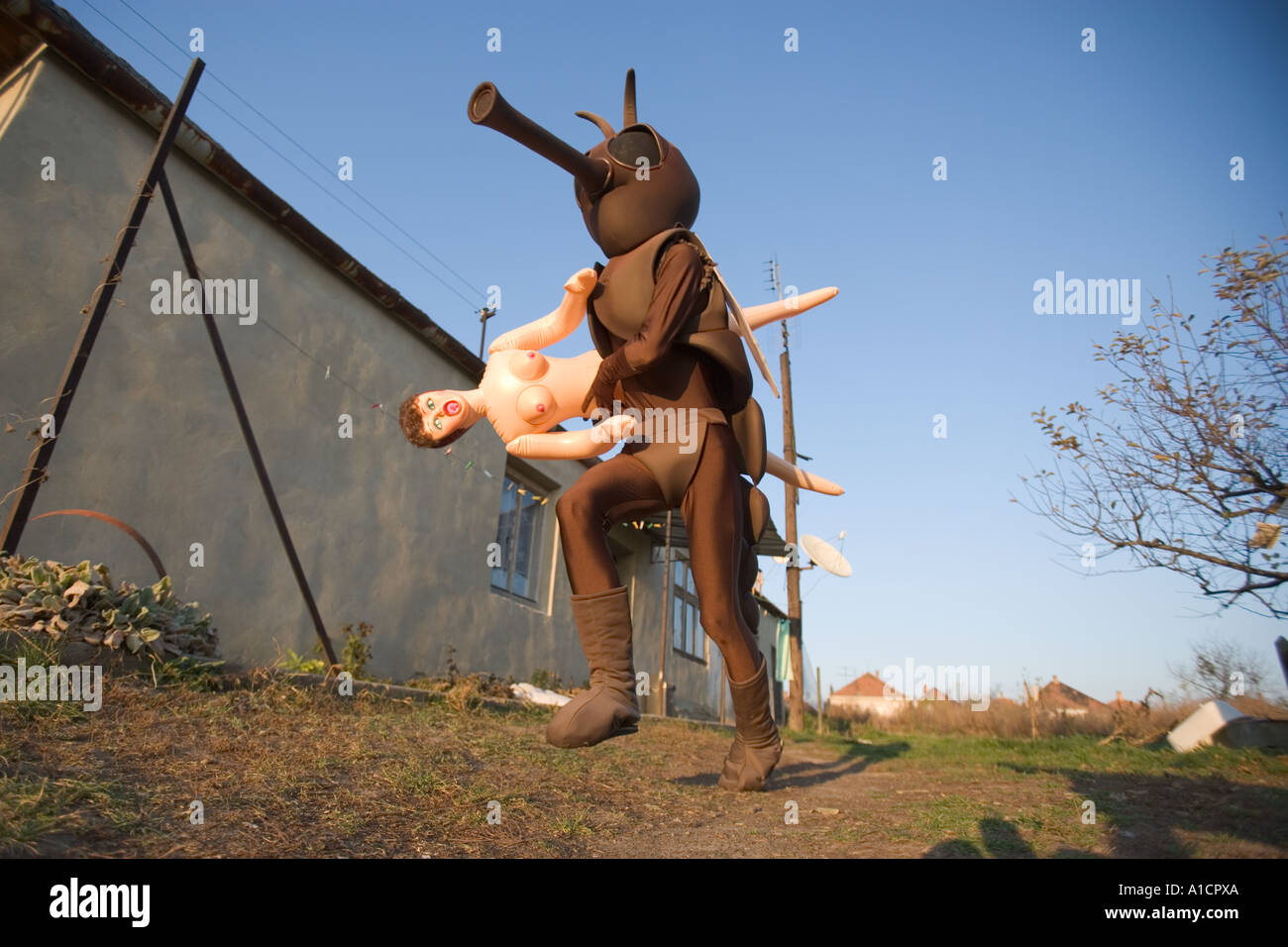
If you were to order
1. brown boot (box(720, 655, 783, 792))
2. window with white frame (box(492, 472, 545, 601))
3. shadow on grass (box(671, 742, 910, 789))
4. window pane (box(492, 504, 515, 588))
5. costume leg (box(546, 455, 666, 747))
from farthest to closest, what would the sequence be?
window with white frame (box(492, 472, 545, 601))
window pane (box(492, 504, 515, 588))
shadow on grass (box(671, 742, 910, 789))
brown boot (box(720, 655, 783, 792))
costume leg (box(546, 455, 666, 747))

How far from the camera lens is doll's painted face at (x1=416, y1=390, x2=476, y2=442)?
3295 mm

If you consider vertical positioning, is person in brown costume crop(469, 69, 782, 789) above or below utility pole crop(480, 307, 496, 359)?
below

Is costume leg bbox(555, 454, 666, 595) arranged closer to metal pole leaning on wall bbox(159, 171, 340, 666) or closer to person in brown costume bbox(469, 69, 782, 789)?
person in brown costume bbox(469, 69, 782, 789)

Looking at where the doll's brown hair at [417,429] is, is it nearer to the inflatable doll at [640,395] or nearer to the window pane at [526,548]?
the inflatable doll at [640,395]

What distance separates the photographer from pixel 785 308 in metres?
3.66

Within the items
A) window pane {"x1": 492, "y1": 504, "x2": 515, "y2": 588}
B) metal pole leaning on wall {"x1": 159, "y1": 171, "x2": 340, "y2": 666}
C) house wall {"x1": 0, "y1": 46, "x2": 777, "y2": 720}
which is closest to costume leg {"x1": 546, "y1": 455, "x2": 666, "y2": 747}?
metal pole leaning on wall {"x1": 159, "y1": 171, "x2": 340, "y2": 666}

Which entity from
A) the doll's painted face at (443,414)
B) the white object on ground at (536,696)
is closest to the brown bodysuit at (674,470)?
the doll's painted face at (443,414)

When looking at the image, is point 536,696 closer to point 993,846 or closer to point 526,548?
point 526,548

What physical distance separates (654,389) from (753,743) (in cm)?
160

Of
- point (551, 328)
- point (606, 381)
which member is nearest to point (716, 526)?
point (606, 381)

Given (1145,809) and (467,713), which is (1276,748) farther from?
(467,713)
